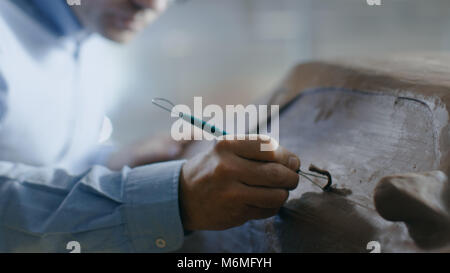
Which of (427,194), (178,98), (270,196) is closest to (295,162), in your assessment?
(270,196)

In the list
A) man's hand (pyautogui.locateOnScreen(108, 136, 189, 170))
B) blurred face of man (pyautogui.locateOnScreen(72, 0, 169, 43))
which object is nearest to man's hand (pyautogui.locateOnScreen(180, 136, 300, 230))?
man's hand (pyautogui.locateOnScreen(108, 136, 189, 170))

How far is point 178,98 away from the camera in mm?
2938

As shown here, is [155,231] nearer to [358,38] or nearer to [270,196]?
[270,196]

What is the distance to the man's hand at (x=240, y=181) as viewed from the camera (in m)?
0.51

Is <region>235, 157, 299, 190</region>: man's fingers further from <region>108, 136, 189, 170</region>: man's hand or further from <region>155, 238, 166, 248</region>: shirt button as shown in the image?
<region>108, 136, 189, 170</region>: man's hand

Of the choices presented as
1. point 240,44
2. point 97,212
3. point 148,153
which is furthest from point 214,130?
point 240,44

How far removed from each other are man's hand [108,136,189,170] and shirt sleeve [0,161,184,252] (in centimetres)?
43

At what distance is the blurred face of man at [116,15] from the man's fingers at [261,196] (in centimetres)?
68

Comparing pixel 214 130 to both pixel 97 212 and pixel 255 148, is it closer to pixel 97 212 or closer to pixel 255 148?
pixel 255 148

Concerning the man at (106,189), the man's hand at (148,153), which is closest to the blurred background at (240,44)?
the man's hand at (148,153)

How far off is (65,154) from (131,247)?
593 millimetres

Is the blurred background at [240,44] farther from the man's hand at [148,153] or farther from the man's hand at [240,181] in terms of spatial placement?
the man's hand at [240,181]

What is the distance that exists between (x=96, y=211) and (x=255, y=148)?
0.27 metres

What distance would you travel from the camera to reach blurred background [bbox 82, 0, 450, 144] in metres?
2.86
